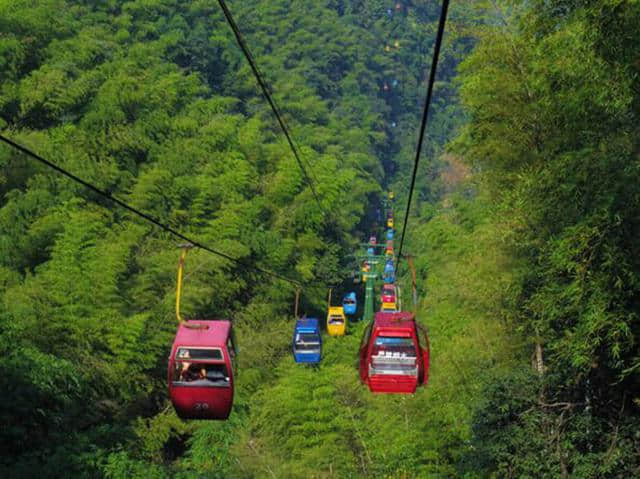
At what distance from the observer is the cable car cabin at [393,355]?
12.6 metres

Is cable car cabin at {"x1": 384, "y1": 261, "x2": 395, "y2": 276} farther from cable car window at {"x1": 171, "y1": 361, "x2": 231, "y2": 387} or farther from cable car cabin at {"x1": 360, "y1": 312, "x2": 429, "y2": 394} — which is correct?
cable car window at {"x1": 171, "y1": 361, "x2": 231, "y2": 387}

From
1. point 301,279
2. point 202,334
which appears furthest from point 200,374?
point 301,279

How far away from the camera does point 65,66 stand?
43156mm

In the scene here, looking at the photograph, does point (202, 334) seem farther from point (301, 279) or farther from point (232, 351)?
point (301, 279)

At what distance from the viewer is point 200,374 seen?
40.1 ft

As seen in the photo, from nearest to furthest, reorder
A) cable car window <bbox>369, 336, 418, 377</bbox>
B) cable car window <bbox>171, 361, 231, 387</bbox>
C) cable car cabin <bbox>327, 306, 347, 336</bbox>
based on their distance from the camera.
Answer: cable car window <bbox>171, 361, 231, 387</bbox>
cable car window <bbox>369, 336, 418, 377</bbox>
cable car cabin <bbox>327, 306, 347, 336</bbox>

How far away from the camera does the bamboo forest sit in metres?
10.9

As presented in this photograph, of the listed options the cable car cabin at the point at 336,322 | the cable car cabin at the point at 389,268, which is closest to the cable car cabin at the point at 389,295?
the cable car cabin at the point at 389,268

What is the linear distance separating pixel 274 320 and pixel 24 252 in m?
13.4

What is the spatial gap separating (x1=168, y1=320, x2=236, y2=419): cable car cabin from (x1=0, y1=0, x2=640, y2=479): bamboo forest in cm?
5

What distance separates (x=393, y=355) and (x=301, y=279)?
2964 centimetres

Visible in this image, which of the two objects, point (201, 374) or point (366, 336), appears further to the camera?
point (366, 336)

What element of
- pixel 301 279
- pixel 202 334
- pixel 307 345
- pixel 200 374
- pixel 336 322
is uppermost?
pixel 301 279

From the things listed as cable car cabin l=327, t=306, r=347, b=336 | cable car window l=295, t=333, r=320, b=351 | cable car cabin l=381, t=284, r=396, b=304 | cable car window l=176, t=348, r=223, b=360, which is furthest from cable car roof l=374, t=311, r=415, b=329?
cable car cabin l=381, t=284, r=396, b=304
